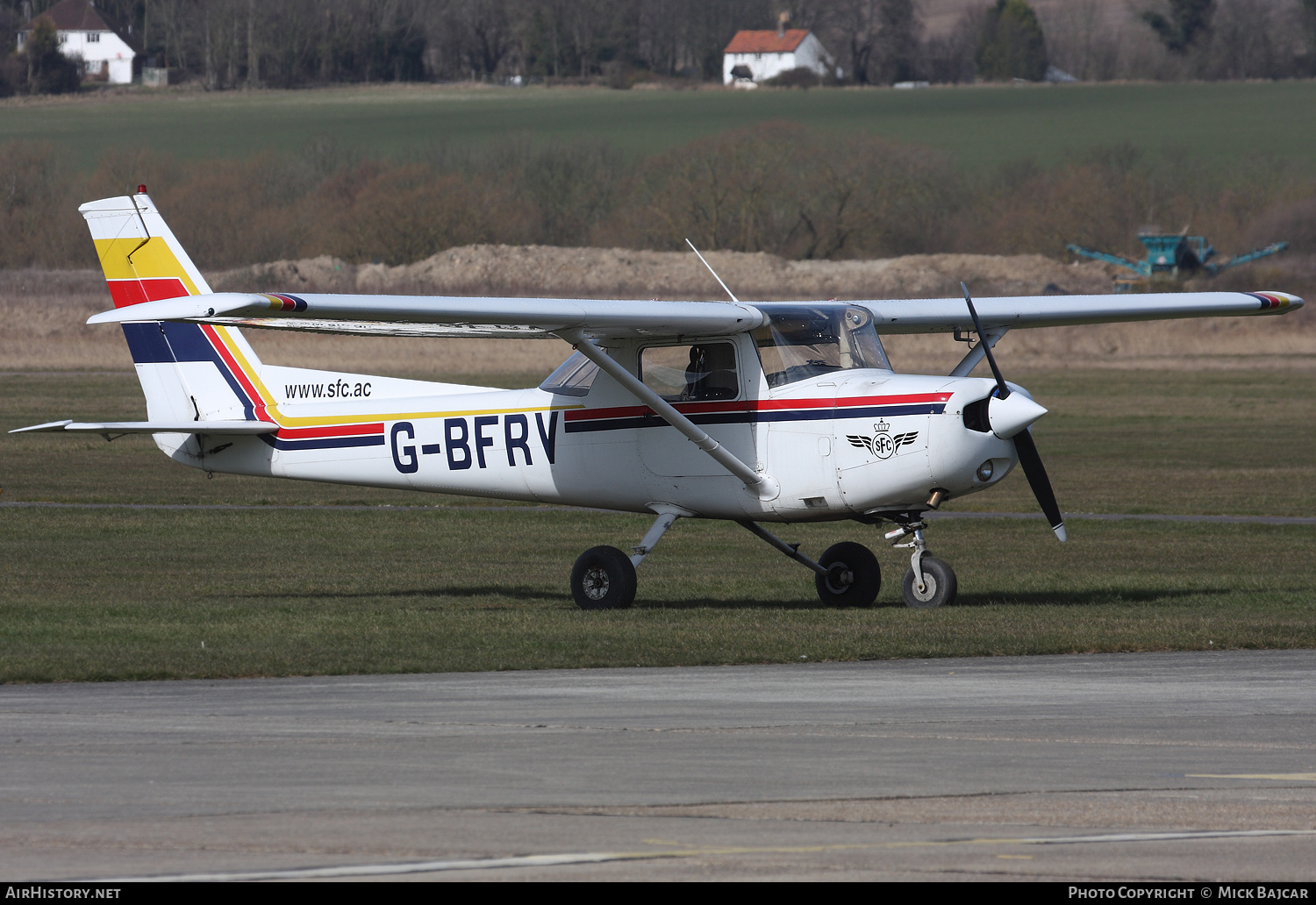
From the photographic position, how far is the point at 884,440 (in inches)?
575

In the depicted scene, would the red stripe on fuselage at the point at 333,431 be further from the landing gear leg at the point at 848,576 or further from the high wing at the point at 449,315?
the landing gear leg at the point at 848,576

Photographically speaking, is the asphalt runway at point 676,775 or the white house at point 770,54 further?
the white house at point 770,54

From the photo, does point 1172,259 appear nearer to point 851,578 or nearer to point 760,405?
point 851,578

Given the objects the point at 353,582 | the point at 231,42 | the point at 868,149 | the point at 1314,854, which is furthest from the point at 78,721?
the point at 231,42

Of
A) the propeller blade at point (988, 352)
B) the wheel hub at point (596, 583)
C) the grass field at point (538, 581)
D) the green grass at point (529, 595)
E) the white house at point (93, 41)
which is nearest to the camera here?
the green grass at point (529, 595)

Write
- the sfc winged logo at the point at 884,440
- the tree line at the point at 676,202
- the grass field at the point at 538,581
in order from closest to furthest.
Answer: the grass field at the point at 538,581
the sfc winged logo at the point at 884,440
the tree line at the point at 676,202

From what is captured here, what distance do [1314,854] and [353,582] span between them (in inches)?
488

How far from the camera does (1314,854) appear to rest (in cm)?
687

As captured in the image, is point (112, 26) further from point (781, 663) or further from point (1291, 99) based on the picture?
point (781, 663)

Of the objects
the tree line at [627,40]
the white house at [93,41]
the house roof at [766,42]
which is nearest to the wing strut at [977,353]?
the tree line at [627,40]

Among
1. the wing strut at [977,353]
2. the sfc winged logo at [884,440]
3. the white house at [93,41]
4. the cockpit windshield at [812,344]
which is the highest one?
the white house at [93,41]

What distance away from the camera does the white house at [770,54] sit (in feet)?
547

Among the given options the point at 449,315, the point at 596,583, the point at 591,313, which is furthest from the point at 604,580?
the point at 449,315

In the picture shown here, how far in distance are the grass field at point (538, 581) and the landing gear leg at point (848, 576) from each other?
1.75ft
